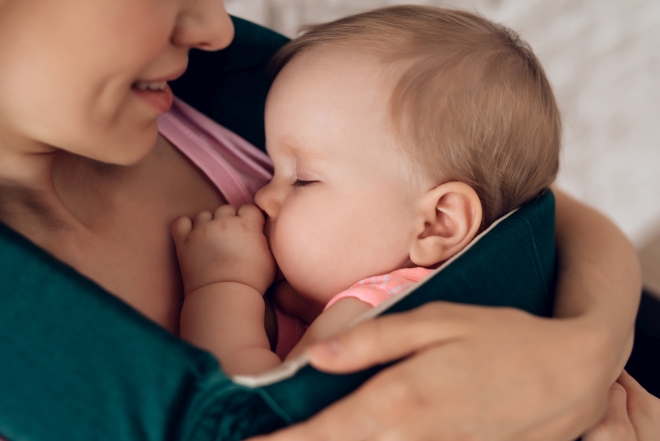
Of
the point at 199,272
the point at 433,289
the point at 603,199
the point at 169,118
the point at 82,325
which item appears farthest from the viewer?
the point at 603,199

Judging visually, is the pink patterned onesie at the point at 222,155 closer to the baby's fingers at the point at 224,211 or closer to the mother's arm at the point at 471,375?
the baby's fingers at the point at 224,211

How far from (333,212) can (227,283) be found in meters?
0.17

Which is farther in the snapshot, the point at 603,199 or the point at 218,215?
the point at 603,199

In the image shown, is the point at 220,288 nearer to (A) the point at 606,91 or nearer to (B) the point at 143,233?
(B) the point at 143,233

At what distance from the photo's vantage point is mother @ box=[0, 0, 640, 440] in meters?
0.48

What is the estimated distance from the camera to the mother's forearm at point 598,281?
2.09 ft


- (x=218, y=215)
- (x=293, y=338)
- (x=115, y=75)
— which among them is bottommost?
(x=293, y=338)

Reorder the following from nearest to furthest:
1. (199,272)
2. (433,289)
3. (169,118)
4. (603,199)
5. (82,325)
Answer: (82,325) → (433,289) → (199,272) → (169,118) → (603,199)

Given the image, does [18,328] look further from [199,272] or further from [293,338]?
[293,338]

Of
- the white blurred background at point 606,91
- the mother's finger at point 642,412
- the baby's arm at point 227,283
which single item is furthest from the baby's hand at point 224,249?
the white blurred background at point 606,91

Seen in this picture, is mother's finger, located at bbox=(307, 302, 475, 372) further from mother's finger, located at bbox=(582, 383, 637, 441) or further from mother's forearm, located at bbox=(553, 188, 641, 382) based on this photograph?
mother's finger, located at bbox=(582, 383, 637, 441)

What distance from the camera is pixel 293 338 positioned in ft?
2.54

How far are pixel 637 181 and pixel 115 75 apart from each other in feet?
5.10

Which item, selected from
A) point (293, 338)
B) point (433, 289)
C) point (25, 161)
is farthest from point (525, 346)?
point (25, 161)
